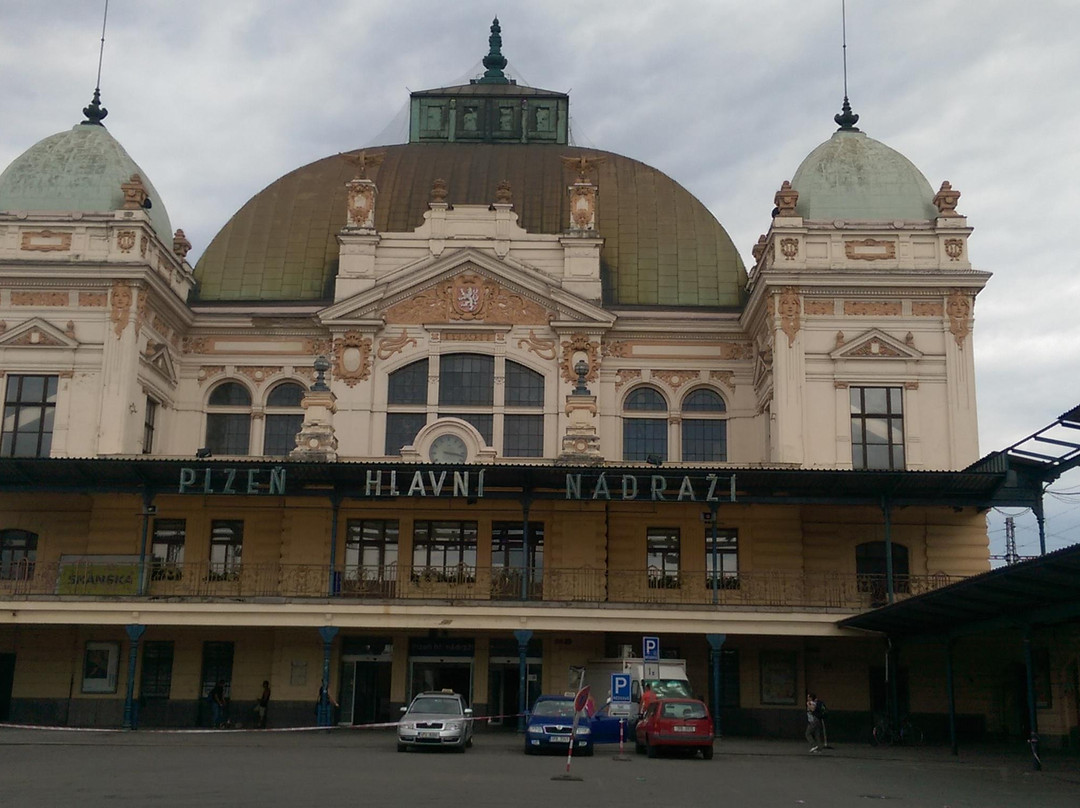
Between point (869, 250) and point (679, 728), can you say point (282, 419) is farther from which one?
point (679, 728)

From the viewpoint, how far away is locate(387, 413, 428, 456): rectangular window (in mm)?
42375

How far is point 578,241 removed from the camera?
1738 inches

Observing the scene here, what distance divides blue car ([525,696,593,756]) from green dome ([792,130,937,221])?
20757 mm

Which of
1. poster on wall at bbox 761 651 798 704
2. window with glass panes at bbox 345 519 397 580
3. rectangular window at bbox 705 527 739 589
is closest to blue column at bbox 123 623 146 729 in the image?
window with glass panes at bbox 345 519 397 580

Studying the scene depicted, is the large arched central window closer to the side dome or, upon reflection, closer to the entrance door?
the side dome

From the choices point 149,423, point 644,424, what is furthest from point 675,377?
point 149,423

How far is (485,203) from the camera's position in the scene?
156 feet

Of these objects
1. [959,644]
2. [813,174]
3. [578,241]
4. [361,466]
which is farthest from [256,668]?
[813,174]

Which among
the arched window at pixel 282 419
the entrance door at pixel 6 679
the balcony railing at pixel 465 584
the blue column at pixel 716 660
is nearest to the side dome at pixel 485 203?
the arched window at pixel 282 419

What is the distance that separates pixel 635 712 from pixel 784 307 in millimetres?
14387

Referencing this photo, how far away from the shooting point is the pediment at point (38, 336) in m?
40.2

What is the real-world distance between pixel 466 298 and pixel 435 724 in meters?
19.2

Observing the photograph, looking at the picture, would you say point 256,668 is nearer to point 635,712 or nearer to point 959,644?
point 635,712

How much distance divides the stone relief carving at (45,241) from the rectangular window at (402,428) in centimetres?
1198
